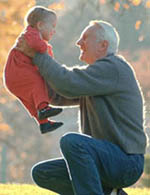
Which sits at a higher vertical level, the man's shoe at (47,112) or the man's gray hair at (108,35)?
the man's gray hair at (108,35)

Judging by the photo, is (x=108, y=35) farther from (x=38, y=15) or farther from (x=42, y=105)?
(x=42, y=105)

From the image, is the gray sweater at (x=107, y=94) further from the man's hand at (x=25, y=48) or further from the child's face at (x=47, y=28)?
the child's face at (x=47, y=28)

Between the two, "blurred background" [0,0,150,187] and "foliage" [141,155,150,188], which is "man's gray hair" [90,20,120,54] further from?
"blurred background" [0,0,150,187]

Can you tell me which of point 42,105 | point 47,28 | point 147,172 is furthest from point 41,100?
point 147,172

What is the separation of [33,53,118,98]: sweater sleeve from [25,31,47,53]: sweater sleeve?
56mm

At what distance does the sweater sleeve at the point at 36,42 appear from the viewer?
4.87m

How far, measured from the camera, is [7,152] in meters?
40.6

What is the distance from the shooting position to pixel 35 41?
488 centimetres

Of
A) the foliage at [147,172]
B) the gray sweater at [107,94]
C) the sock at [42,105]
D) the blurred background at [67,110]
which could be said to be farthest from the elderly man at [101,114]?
the blurred background at [67,110]

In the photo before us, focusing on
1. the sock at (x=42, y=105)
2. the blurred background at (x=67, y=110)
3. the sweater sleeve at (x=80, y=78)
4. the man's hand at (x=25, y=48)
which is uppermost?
the man's hand at (x=25, y=48)

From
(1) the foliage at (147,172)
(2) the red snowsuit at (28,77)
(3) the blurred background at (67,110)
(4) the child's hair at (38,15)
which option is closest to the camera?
(2) the red snowsuit at (28,77)

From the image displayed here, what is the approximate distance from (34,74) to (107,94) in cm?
56

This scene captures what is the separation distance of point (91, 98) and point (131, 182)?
69 cm

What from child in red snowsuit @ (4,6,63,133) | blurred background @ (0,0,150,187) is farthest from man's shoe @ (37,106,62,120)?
blurred background @ (0,0,150,187)
